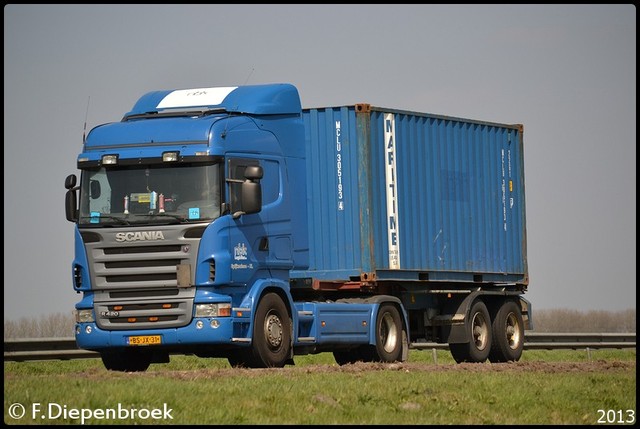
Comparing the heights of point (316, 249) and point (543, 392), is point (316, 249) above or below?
above

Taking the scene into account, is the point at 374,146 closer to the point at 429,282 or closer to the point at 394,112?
the point at 394,112

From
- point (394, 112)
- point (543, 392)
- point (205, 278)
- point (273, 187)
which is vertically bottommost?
point (543, 392)

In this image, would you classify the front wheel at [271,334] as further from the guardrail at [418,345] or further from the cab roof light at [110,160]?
the guardrail at [418,345]

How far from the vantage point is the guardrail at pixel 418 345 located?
24.9 meters

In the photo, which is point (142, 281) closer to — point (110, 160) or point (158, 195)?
point (158, 195)

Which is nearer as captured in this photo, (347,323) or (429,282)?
(347,323)

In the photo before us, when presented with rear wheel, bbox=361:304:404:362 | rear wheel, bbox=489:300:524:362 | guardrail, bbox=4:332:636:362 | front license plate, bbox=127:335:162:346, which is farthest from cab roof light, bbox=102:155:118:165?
rear wheel, bbox=489:300:524:362

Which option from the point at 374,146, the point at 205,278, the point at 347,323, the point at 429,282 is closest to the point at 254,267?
the point at 205,278

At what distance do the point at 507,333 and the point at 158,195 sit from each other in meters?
10.0

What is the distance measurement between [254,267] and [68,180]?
2.95m

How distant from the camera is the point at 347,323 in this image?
71.3 ft

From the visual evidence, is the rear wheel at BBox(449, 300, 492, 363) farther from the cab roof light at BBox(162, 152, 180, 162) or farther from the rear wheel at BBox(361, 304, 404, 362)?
the cab roof light at BBox(162, 152, 180, 162)

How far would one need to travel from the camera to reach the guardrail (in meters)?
24.9

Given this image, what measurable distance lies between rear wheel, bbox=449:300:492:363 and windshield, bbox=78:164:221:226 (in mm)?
7708
